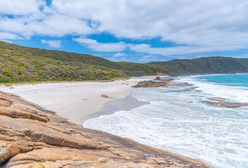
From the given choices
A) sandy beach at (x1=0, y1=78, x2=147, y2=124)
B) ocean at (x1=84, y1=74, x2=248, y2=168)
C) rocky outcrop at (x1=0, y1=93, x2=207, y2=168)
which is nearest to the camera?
rocky outcrop at (x1=0, y1=93, x2=207, y2=168)

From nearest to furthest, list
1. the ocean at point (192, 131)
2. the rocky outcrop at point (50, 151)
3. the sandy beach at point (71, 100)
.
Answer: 1. the rocky outcrop at point (50, 151)
2. the ocean at point (192, 131)
3. the sandy beach at point (71, 100)

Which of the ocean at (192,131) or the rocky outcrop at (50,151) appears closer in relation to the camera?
the rocky outcrop at (50,151)

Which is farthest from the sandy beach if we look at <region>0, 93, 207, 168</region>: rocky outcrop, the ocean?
<region>0, 93, 207, 168</region>: rocky outcrop

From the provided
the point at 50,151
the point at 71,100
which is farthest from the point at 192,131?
the point at 71,100

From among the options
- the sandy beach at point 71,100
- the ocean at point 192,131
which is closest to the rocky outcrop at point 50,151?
the ocean at point 192,131

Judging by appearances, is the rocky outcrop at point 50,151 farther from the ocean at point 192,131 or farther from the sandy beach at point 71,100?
the sandy beach at point 71,100

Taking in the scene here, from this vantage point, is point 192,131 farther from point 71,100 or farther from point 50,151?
point 71,100

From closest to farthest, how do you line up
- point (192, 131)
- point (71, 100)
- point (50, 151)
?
point (50, 151) → point (192, 131) → point (71, 100)

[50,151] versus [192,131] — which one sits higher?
[50,151]

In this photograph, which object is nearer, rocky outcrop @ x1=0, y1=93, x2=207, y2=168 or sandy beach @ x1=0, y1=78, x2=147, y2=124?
rocky outcrop @ x1=0, y1=93, x2=207, y2=168

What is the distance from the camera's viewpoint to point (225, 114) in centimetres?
2538

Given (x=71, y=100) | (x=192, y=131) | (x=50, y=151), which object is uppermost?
(x=50, y=151)

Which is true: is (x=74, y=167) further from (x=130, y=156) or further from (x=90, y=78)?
(x=90, y=78)

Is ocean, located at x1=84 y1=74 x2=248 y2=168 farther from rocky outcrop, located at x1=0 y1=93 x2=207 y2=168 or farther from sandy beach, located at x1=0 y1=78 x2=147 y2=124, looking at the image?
rocky outcrop, located at x1=0 y1=93 x2=207 y2=168
